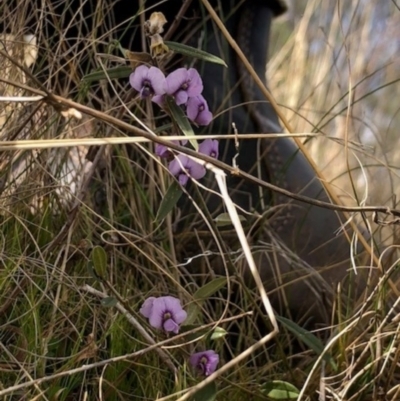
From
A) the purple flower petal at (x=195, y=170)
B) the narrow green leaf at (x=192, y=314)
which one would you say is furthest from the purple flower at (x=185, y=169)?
the narrow green leaf at (x=192, y=314)

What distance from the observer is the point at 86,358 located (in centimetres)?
72

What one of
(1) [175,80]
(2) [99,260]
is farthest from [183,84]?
(2) [99,260]

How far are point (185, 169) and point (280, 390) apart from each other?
0.63 ft

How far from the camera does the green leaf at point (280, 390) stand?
67 centimetres

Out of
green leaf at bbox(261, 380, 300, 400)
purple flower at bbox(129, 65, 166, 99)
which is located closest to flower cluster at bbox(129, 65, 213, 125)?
purple flower at bbox(129, 65, 166, 99)

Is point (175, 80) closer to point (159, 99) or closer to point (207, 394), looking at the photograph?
point (159, 99)

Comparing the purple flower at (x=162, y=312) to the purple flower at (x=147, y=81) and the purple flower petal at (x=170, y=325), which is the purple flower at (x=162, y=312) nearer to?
the purple flower petal at (x=170, y=325)

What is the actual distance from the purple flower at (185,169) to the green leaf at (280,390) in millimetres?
179

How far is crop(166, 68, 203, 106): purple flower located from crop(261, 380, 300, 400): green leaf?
239 millimetres

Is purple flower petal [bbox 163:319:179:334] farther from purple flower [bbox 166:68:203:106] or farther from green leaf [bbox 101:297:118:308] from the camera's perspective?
purple flower [bbox 166:68:203:106]

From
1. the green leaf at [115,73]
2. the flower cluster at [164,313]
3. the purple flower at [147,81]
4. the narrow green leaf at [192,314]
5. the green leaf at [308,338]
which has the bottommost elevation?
the green leaf at [308,338]

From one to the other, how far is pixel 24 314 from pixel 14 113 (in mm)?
281

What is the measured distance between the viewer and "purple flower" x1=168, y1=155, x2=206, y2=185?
26.1 inches

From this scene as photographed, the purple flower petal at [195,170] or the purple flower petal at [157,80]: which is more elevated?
the purple flower petal at [157,80]
